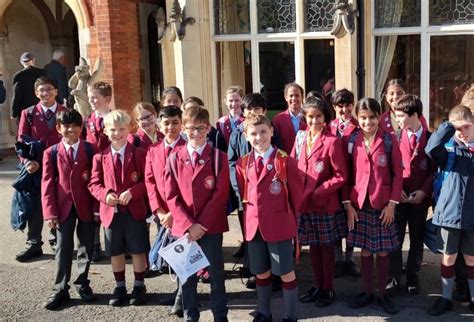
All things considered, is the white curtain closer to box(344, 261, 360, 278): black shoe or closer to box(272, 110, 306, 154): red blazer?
box(272, 110, 306, 154): red blazer

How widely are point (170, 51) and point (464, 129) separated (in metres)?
5.11

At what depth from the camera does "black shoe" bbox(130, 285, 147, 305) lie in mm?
4574

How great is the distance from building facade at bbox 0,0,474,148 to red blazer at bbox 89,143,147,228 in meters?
3.49

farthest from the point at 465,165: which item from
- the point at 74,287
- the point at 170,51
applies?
the point at 170,51

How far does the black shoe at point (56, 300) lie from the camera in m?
4.59

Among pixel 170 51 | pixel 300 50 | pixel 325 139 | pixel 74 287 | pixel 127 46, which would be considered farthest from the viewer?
pixel 127 46

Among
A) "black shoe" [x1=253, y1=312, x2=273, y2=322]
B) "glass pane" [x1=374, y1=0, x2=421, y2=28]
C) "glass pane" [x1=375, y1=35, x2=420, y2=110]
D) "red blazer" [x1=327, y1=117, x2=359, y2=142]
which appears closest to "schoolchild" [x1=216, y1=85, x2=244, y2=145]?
"red blazer" [x1=327, y1=117, x2=359, y2=142]

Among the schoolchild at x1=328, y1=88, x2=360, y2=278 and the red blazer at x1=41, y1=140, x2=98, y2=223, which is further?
the red blazer at x1=41, y1=140, x2=98, y2=223

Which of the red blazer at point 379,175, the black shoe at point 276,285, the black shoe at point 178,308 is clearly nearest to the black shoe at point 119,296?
the black shoe at point 178,308

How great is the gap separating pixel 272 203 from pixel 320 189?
0.50 m

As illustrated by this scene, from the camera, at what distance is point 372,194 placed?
4.11 meters

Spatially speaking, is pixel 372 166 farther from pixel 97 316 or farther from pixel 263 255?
pixel 97 316

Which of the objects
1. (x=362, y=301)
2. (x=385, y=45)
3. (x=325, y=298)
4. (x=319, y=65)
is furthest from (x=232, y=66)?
(x=362, y=301)

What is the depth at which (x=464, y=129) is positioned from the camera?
3.91m
